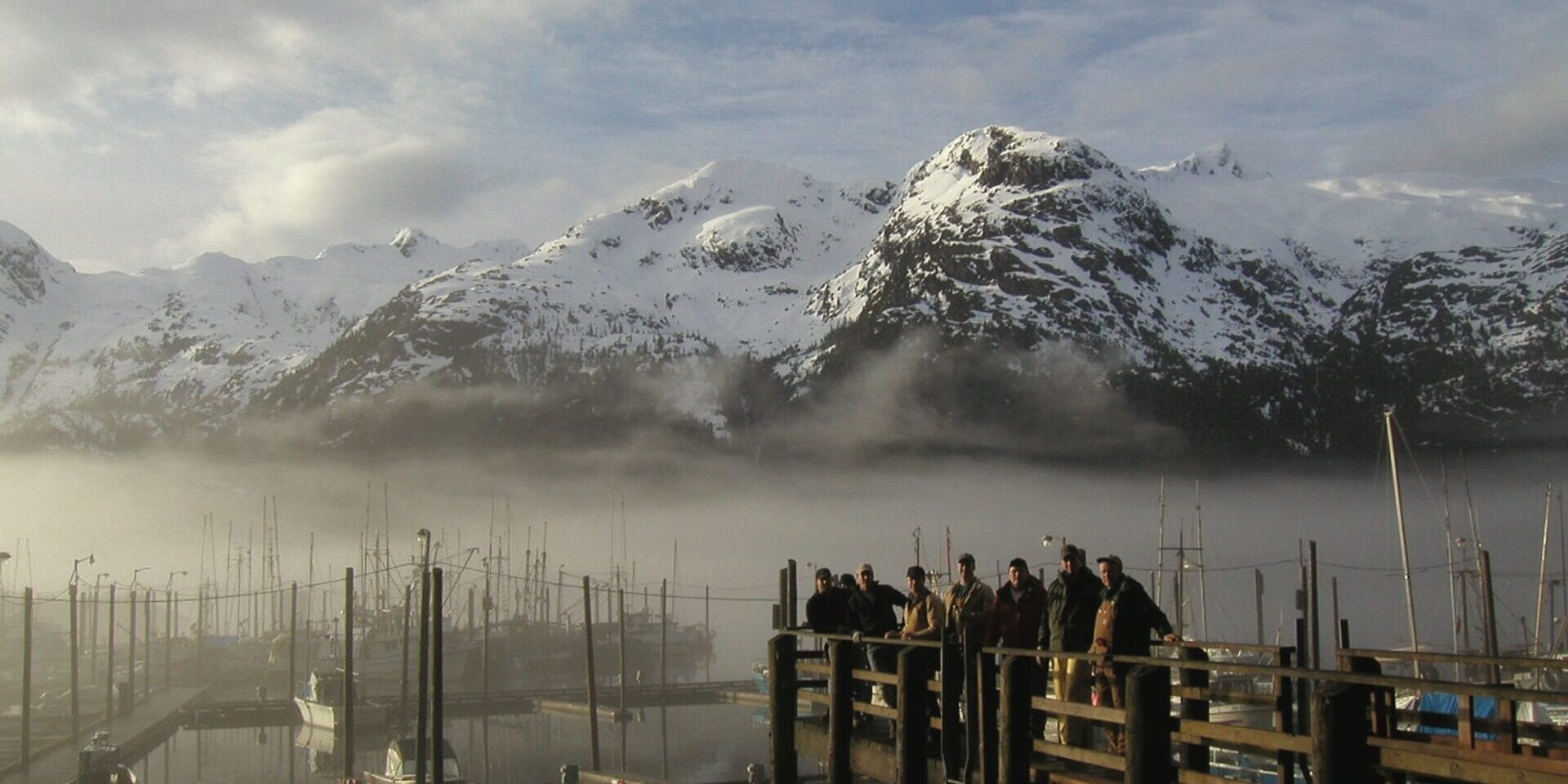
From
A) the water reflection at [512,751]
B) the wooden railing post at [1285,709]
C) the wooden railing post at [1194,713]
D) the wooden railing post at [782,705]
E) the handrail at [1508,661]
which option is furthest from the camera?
the water reflection at [512,751]

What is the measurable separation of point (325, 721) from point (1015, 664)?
257 feet

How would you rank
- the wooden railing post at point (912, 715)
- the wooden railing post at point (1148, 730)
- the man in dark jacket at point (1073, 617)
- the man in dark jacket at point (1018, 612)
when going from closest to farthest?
the wooden railing post at point (1148, 730), the man in dark jacket at point (1073, 617), the wooden railing post at point (912, 715), the man in dark jacket at point (1018, 612)

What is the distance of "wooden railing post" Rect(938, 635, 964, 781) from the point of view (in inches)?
593

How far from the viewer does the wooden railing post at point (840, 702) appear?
17484 millimetres

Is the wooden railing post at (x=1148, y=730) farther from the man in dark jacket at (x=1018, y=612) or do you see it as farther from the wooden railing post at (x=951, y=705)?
the man in dark jacket at (x=1018, y=612)

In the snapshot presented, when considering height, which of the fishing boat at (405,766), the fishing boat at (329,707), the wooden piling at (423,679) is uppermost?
the wooden piling at (423,679)

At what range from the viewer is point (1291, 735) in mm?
10766

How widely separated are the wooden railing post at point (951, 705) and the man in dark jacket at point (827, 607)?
4224 mm

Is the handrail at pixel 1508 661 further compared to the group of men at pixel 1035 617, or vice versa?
the group of men at pixel 1035 617

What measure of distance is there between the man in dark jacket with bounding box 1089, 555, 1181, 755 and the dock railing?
0.26 metres

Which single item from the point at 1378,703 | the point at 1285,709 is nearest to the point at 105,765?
the point at 1285,709

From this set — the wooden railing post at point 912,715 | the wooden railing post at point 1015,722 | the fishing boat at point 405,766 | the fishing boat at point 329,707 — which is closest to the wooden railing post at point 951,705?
the wooden railing post at point 912,715

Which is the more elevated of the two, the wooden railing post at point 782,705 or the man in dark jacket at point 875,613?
the man in dark jacket at point 875,613

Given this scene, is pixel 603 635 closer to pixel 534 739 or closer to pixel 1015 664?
pixel 534 739
